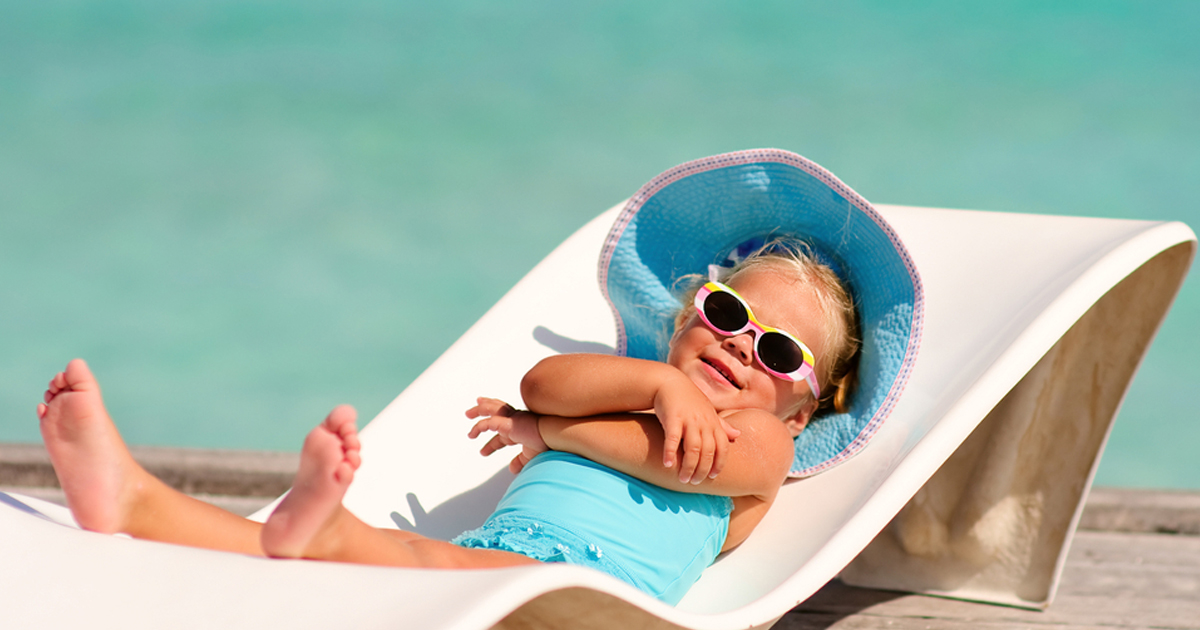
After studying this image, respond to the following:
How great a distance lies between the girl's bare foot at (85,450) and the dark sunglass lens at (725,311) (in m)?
0.90

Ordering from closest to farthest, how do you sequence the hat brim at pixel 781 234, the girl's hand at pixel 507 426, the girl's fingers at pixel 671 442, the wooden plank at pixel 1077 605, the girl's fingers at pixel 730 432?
the girl's fingers at pixel 671 442
the girl's fingers at pixel 730 432
the girl's hand at pixel 507 426
the hat brim at pixel 781 234
the wooden plank at pixel 1077 605

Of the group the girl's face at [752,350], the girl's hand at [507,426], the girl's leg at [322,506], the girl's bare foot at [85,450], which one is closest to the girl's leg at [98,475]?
the girl's bare foot at [85,450]

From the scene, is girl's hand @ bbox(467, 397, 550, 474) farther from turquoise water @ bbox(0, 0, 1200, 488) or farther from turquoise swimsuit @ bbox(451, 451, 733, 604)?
turquoise water @ bbox(0, 0, 1200, 488)

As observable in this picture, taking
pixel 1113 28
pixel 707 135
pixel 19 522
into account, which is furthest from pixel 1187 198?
pixel 19 522

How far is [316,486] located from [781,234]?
109 centimetres

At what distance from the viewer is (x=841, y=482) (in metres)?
1.56

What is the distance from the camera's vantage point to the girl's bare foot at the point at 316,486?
0.93 metres

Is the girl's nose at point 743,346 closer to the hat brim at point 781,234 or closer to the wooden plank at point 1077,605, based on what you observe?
the hat brim at point 781,234

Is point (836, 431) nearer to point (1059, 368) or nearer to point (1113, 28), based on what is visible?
point (1059, 368)

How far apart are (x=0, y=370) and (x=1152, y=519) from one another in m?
5.43

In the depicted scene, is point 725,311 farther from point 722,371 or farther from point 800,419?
point 800,419

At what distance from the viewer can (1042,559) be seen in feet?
6.11

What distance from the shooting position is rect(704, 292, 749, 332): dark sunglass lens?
1.57 m

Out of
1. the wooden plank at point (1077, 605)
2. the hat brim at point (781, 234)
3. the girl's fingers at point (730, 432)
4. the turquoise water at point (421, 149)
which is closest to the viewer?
the girl's fingers at point (730, 432)
